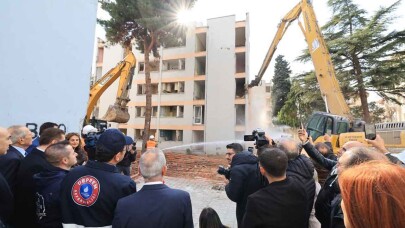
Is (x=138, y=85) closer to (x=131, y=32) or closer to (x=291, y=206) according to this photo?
(x=131, y=32)

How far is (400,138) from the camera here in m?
8.28

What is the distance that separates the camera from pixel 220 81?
79.0 ft

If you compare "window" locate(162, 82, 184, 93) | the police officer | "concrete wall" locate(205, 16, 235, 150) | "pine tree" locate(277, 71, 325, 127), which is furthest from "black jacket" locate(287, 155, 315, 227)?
"window" locate(162, 82, 184, 93)

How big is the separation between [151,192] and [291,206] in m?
1.13

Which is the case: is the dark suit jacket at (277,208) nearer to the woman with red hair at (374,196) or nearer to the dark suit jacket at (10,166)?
the woman with red hair at (374,196)

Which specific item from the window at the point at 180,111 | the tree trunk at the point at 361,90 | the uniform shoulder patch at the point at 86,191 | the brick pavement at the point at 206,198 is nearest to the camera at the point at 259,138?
the uniform shoulder patch at the point at 86,191

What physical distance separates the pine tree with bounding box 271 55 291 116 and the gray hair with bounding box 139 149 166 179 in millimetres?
29005

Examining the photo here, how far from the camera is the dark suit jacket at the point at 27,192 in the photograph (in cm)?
239

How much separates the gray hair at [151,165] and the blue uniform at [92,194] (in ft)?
0.83

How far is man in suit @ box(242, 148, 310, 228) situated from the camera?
78.7 inches

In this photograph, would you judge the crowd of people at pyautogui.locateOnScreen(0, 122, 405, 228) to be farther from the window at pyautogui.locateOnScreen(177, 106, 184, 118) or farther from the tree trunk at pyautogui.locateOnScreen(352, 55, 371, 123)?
the window at pyautogui.locateOnScreen(177, 106, 184, 118)

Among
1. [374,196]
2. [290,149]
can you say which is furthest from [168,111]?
[374,196]

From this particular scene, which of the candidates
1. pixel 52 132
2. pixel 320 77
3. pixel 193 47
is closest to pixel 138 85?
pixel 193 47

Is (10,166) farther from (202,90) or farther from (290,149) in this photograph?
(202,90)
